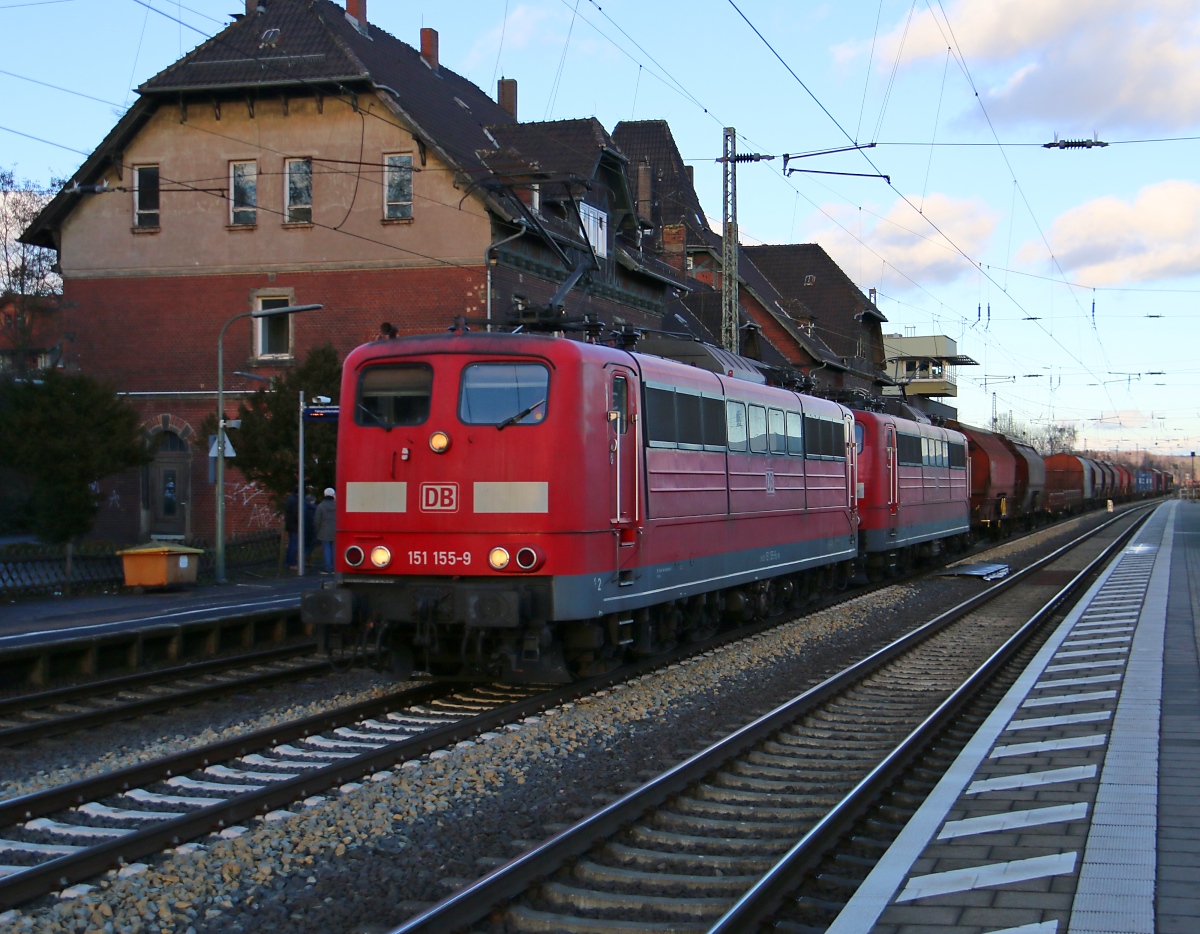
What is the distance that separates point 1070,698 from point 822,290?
197 ft

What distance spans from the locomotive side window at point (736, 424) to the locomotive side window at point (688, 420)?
3.30ft

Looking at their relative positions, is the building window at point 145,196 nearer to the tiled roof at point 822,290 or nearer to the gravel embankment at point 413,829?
the gravel embankment at point 413,829

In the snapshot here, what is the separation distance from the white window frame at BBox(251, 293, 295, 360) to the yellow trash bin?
12.8m

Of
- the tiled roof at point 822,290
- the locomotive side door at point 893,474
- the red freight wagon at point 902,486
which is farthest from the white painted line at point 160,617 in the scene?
the tiled roof at point 822,290

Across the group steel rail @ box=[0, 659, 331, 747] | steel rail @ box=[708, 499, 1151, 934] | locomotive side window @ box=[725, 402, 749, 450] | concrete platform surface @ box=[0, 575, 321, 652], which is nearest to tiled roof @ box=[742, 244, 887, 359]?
concrete platform surface @ box=[0, 575, 321, 652]

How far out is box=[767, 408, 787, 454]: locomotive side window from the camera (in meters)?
16.3

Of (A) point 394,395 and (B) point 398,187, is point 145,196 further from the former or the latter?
(A) point 394,395

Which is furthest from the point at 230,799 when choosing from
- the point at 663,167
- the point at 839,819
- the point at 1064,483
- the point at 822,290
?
the point at 822,290

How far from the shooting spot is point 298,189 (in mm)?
33188

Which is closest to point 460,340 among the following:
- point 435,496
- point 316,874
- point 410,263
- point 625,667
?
point 435,496

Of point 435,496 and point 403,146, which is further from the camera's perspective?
point 403,146

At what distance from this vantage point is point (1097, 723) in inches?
372

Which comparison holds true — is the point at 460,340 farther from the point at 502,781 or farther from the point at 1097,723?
the point at 1097,723

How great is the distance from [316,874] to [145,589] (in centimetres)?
1561
